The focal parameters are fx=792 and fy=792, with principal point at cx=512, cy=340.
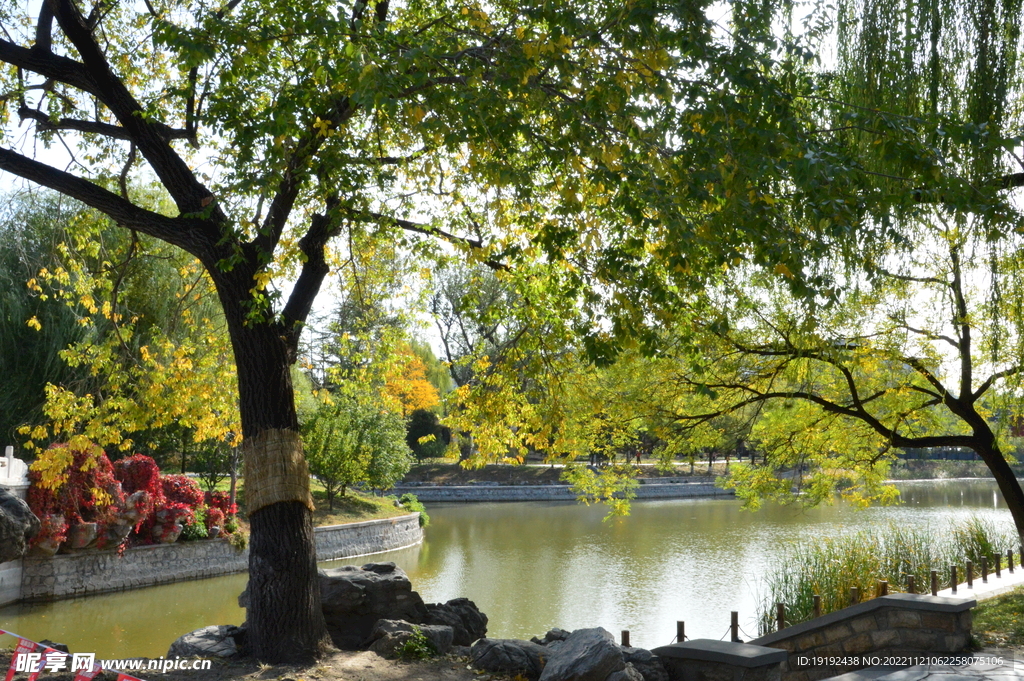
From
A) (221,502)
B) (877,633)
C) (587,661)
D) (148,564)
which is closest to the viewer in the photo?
(587,661)

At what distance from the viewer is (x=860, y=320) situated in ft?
28.2

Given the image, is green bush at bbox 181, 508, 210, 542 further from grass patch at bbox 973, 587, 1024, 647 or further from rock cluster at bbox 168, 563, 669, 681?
grass patch at bbox 973, 587, 1024, 647

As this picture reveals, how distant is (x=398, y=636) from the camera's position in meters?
6.25

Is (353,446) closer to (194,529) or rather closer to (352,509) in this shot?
(352,509)

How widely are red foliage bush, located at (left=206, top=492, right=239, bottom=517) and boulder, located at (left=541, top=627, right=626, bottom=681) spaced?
1514 cm

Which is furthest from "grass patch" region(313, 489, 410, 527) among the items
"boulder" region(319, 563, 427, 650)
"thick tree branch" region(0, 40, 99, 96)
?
"thick tree branch" region(0, 40, 99, 96)

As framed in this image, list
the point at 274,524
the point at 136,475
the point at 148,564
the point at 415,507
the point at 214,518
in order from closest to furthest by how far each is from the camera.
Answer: the point at 274,524 < the point at 148,564 < the point at 136,475 < the point at 214,518 < the point at 415,507

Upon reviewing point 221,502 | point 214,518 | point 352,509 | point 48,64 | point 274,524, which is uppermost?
point 48,64

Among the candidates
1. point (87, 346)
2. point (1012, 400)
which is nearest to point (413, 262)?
point (87, 346)

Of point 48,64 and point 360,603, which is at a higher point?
point 48,64

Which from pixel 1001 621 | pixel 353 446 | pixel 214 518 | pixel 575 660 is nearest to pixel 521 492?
pixel 353 446

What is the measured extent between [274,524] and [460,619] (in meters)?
2.70

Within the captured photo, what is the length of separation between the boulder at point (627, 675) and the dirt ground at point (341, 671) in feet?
2.97

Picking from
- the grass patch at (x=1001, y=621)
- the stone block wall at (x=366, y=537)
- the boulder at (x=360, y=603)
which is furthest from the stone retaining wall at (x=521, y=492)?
the boulder at (x=360, y=603)
